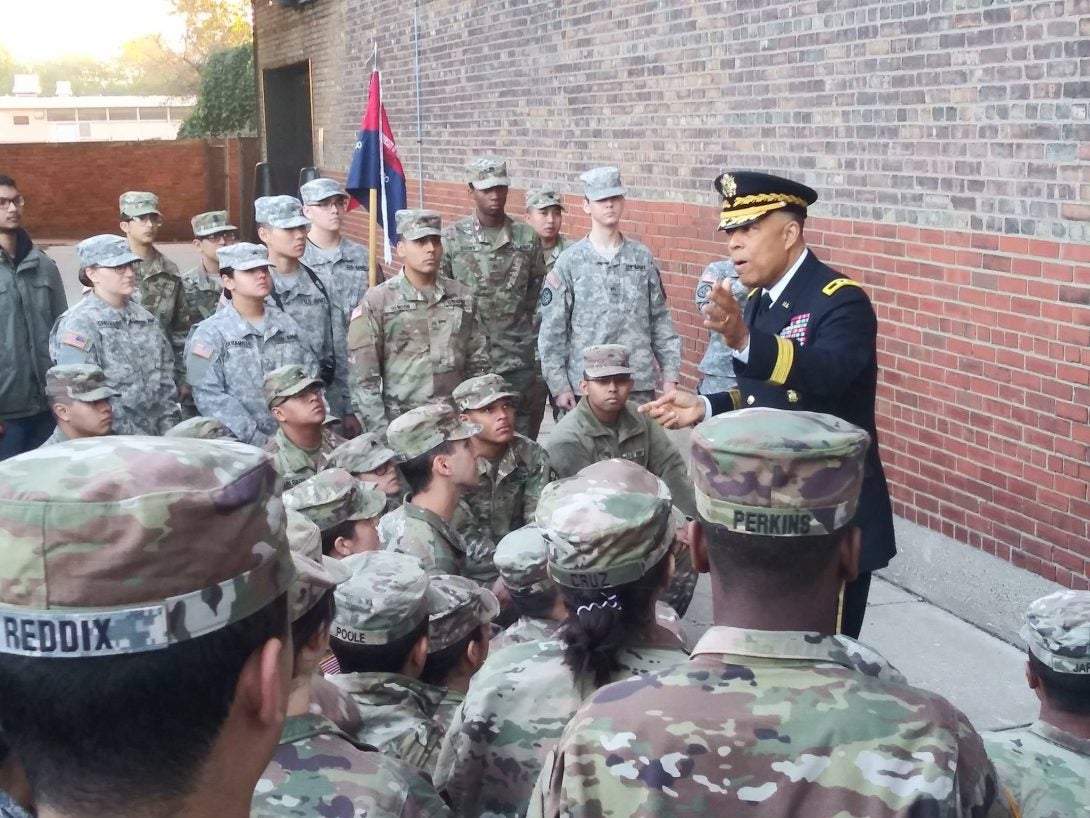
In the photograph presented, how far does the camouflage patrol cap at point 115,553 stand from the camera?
3.92ft

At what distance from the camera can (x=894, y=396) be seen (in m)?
6.32

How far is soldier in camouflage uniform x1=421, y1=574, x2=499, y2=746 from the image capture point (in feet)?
11.0

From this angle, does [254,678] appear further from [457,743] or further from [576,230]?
[576,230]

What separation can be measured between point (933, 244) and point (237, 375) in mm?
3347

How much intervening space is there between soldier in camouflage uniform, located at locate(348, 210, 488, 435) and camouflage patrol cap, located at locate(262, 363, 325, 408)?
0.90m

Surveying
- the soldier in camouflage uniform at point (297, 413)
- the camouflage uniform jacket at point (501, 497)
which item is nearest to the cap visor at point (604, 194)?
the camouflage uniform jacket at point (501, 497)

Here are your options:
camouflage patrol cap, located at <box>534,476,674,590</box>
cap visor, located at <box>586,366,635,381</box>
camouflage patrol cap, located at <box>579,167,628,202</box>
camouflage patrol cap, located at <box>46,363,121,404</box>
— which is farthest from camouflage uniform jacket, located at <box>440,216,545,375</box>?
camouflage patrol cap, located at <box>534,476,674,590</box>

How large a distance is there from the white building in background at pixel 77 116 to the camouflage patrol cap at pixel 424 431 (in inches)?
3484

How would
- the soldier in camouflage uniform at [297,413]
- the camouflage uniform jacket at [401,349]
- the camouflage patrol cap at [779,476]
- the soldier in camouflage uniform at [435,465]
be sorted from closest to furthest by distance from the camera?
the camouflage patrol cap at [779,476], the soldier in camouflage uniform at [435,465], the soldier in camouflage uniform at [297,413], the camouflage uniform jacket at [401,349]

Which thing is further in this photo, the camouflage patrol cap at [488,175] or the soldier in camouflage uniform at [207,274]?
the soldier in camouflage uniform at [207,274]

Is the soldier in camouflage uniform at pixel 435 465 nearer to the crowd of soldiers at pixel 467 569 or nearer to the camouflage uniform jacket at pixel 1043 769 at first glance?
the crowd of soldiers at pixel 467 569

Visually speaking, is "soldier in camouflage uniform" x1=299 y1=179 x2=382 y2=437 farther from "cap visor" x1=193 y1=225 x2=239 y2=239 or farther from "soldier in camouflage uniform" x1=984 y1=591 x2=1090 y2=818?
"soldier in camouflage uniform" x1=984 y1=591 x2=1090 y2=818

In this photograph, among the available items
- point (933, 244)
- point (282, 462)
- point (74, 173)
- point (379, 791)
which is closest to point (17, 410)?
point (282, 462)

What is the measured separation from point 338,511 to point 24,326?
3.75m
